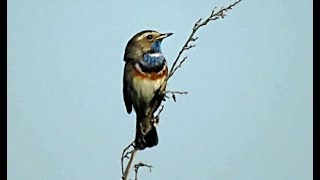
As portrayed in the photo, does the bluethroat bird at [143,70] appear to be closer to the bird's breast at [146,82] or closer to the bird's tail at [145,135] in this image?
the bird's breast at [146,82]

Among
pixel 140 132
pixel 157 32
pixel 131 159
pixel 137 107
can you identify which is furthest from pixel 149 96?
pixel 131 159

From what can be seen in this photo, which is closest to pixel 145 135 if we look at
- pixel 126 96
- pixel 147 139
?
pixel 147 139

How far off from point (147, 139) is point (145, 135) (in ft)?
0.47

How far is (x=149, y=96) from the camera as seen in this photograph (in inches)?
104

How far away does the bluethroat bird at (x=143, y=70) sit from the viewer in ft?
8.32

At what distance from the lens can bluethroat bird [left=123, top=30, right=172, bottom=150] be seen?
254 cm

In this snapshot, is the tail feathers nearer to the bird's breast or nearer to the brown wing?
the bird's breast

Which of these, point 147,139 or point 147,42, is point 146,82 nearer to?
point 147,42

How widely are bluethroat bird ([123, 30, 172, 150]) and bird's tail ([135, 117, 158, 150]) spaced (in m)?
0.26

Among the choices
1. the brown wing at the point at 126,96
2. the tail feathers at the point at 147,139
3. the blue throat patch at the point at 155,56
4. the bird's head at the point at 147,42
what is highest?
the bird's head at the point at 147,42

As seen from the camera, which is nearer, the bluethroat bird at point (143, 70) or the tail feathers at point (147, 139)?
the tail feathers at point (147, 139)

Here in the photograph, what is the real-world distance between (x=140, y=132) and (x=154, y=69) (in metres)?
0.67

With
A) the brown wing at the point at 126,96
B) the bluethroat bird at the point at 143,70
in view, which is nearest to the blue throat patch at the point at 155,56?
the bluethroat bird at the point at 143,70

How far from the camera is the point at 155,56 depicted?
8.38 feet
